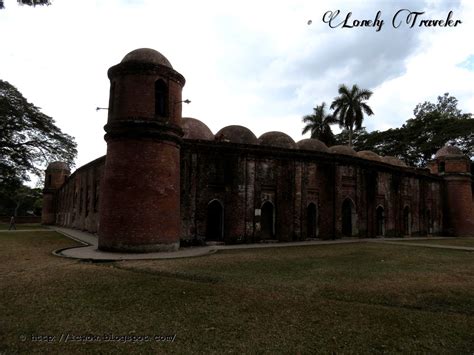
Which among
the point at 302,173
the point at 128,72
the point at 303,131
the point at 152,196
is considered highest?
the point at 303,131

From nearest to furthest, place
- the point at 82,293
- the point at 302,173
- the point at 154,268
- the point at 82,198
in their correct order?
the point at 82,293, the point at 154,268, the point at 302,173, the point at 82,198

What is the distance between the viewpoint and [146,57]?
13680 millimetres

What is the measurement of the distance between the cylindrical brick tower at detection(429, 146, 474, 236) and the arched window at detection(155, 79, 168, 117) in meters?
26.2

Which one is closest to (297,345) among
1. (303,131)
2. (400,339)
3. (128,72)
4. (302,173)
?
(400,339)

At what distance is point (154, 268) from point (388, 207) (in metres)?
19.5

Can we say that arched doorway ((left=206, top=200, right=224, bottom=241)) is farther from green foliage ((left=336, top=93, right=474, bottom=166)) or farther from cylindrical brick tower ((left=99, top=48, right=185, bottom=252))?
green foliage ((left=336, top=93, right=474, bottom=166))

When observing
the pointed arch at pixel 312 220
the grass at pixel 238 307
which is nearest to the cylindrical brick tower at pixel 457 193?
the pointed arch at pixel 312 220

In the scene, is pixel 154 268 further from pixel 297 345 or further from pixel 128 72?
pixel 128 72

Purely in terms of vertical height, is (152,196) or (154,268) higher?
(152,196)

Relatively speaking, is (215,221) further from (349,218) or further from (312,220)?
(349,218)

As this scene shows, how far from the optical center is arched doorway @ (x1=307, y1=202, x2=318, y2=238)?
20.0m

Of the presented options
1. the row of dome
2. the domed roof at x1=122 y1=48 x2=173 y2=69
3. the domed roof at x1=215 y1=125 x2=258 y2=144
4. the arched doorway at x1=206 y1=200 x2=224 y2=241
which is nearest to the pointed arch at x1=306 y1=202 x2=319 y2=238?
the row of dome

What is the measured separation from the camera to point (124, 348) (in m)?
4.46

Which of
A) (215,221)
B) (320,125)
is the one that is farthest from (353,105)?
(215,221)
